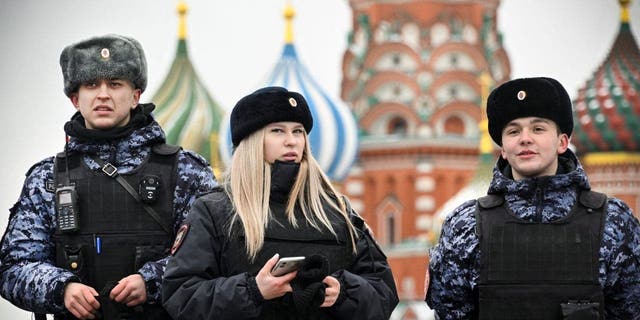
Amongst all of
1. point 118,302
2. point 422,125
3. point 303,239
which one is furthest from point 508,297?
point 422,125

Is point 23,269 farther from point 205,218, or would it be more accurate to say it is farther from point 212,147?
point 212,147

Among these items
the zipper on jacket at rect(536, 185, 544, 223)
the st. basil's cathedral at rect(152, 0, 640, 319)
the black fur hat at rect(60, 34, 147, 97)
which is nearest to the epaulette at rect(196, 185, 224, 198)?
the black fur hat at rect(60, 34, 147, 97)

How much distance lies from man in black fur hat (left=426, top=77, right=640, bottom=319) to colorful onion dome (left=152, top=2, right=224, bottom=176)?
5153 cm

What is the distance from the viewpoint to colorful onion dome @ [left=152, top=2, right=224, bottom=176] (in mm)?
59156

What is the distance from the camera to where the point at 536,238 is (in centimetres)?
606

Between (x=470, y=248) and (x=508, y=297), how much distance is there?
0.20 m

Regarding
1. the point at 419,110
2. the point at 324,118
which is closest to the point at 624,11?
the point at 419,110

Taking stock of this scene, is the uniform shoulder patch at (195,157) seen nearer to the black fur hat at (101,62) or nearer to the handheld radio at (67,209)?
the black fur hat at (101,62)

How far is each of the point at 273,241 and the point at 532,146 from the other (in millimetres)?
777

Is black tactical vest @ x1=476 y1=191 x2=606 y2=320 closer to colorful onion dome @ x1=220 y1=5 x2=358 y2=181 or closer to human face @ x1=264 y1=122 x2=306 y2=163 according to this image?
human face @ x1=264 y1=122 x2=306 y2=163

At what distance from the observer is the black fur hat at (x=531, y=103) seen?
242 inches

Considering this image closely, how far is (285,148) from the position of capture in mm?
6145

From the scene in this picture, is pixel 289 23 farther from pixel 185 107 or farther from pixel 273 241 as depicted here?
pixel 273 241

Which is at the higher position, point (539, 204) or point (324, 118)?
point (539, 204)
